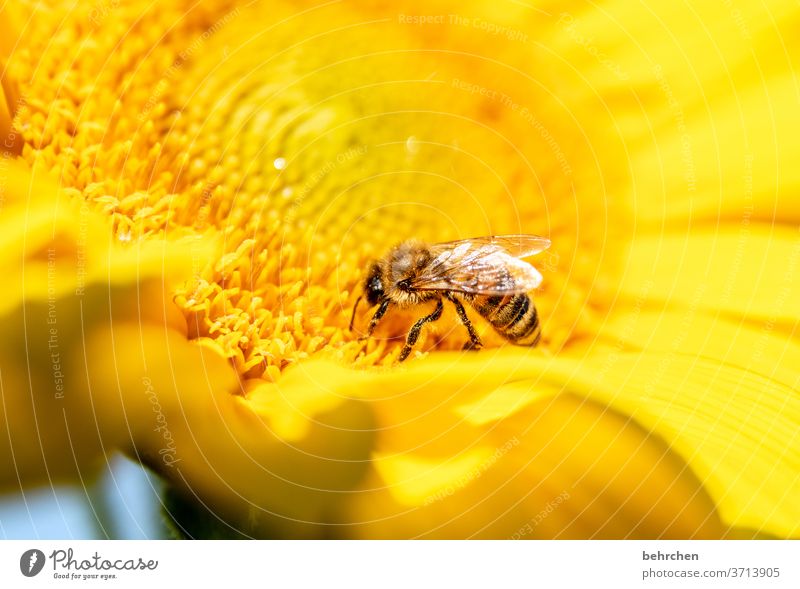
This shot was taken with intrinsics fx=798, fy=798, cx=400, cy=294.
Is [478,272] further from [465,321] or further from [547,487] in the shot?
[547,487]

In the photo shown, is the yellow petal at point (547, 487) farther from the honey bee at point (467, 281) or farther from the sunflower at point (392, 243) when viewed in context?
the honey bee at point (467, 281)

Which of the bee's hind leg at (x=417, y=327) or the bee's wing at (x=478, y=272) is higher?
the bee's wing at (x=478, y=272)

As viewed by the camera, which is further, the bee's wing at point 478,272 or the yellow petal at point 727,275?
the yellow petal at point 727,275
